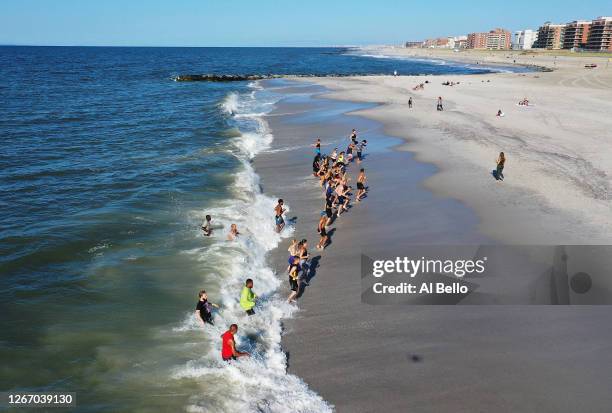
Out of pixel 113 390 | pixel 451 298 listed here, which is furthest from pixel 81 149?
pixel 451 298

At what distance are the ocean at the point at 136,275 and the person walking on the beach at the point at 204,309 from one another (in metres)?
0.20

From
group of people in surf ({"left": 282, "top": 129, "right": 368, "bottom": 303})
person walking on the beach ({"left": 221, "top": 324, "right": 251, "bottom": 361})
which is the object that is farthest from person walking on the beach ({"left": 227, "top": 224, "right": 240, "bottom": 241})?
person walking on the beach ({"left": 221, "top": 324, "right": 251, "bottom": 361})

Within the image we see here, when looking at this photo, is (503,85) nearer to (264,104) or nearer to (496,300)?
(264,104)

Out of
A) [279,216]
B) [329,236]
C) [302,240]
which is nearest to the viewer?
[302,240]

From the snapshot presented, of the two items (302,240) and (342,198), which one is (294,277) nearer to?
(302,240)

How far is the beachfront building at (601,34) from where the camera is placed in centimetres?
17625

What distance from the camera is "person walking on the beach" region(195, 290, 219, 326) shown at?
33.5ft

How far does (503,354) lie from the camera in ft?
29.3

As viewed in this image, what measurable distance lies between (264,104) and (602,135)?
3393 cm

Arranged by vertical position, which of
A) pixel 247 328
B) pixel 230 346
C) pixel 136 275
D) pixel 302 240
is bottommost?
pixel 247 328

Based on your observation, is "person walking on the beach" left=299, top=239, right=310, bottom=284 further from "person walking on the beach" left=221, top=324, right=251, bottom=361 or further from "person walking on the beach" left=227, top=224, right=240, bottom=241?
"person walking on the beach" left=221, top=324, right=251, bottom=361

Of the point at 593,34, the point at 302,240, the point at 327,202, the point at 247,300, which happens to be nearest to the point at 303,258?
the point at 302,240

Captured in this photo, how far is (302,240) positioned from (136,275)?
16.9 feet

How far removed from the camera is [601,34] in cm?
17962
